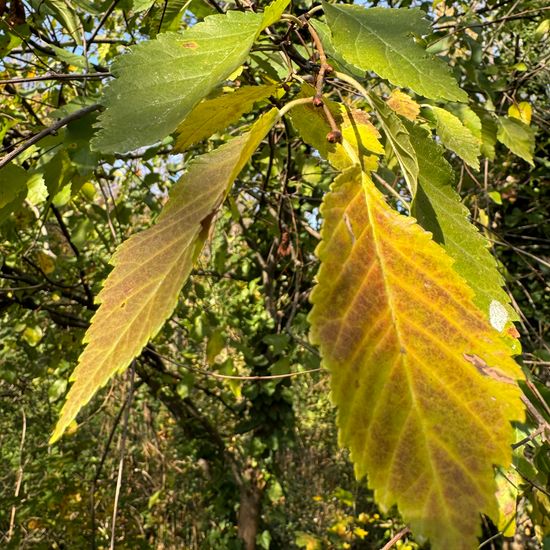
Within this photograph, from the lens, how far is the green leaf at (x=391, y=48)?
0.43m

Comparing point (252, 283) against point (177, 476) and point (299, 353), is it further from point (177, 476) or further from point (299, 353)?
point (177, 476)

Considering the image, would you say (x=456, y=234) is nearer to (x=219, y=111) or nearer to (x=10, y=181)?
(x=219, y=111)

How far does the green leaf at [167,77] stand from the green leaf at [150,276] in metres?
0.04

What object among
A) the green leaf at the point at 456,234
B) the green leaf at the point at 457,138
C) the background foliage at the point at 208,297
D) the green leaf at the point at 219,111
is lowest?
the background foliage at the point at 208,297

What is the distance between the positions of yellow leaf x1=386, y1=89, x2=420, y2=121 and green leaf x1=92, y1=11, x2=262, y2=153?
0.27m

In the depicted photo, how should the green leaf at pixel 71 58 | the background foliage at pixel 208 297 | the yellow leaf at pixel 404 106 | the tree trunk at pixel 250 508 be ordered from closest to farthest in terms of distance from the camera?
the yellow leaf at pixel 404 106 < the green leaf at pixel 71 58 < the background foliage at pixel 208 297 < the tree trunk at pixel 250 508

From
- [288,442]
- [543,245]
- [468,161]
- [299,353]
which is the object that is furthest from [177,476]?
[468,161]

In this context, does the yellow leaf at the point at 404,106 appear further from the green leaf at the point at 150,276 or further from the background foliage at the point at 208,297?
the green leaf at the point at 150,276

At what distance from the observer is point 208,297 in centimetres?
294

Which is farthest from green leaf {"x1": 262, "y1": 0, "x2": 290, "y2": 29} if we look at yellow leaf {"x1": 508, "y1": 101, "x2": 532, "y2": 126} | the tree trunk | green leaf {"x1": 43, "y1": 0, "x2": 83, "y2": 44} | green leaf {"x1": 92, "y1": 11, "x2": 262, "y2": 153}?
the tree trunk

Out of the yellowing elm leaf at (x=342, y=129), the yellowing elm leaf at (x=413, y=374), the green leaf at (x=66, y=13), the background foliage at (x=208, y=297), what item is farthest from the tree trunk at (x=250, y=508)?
the yellowing elm leaf at (x=413, y=374)

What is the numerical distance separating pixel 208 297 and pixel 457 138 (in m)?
2.25

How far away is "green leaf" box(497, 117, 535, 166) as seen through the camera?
1.46 m

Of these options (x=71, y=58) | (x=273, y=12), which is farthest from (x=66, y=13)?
(x=273, y=12)
